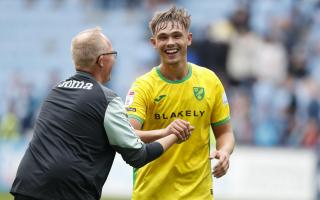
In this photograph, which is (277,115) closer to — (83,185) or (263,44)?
(263,44)

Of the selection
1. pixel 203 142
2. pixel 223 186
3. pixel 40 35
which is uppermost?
pixel 203 142

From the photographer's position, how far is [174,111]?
7.30 m

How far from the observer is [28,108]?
20.6 metres

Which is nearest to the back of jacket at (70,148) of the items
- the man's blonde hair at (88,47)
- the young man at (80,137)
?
the young man at (80,137)

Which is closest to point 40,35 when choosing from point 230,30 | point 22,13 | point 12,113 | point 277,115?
point 22,13

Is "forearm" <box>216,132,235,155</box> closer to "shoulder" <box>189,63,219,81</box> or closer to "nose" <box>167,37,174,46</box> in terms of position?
"shoulder" <box>189,63,219,81</box>

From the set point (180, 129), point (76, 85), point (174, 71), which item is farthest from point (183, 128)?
point (76, 85)

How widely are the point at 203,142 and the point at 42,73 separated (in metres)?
15.6

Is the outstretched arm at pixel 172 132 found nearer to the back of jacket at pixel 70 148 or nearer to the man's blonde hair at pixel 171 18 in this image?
the back of jacket at pixel 70 148

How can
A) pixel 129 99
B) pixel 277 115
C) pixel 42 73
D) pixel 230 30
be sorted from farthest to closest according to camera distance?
1. pixel 42 73
2. pixel 230 30
3. pixel 277 115
4. pixel 129 99

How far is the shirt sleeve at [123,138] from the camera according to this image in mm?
6277

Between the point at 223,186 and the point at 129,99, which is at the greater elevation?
the point at 129,99

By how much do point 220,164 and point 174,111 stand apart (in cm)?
65

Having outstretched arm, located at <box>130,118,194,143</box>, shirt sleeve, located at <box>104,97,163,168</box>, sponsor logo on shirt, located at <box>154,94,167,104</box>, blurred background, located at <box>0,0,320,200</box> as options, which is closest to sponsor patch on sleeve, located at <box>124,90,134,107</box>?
sponsor logo on shirt, located at <box>154,94,167,104</box>
